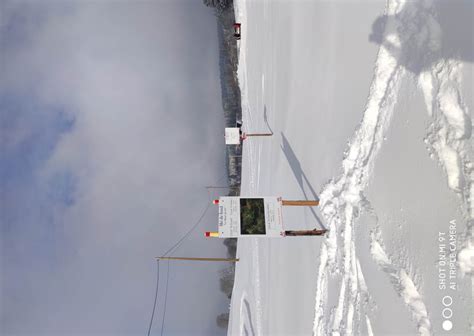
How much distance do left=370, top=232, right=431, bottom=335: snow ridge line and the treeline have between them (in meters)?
17.3

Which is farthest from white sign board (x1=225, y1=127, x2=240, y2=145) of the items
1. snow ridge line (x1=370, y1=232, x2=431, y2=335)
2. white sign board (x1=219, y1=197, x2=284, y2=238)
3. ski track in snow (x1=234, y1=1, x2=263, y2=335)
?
snow ridge line (x1=370, y1=232, x2=431, y2=335)

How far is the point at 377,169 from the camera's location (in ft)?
14.3

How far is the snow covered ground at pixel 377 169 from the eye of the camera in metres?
3.29

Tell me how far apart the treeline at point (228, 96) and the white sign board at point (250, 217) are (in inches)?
627

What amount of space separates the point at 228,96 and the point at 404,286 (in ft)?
65.5

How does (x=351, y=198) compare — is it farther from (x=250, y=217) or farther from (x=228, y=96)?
(x=228, y=96)

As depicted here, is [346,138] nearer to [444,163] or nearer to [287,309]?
[444,163]

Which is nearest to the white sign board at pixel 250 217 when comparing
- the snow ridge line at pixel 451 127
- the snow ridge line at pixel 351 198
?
the snow ridge line at pixel 351 198

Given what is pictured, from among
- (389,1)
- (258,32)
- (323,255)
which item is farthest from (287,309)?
(258,32)

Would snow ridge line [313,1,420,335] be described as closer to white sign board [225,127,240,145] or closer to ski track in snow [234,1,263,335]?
ski track in snow [234,1,263,335]

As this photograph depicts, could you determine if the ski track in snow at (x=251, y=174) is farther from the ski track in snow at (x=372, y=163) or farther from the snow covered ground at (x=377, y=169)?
the ski track in snow at (x=372, y=163)

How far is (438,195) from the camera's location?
339cm

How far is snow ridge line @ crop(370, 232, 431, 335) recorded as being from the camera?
3506mm

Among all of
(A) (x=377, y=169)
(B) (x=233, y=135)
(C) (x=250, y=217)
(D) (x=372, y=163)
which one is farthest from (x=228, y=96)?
(A) (x=377, y=169)
